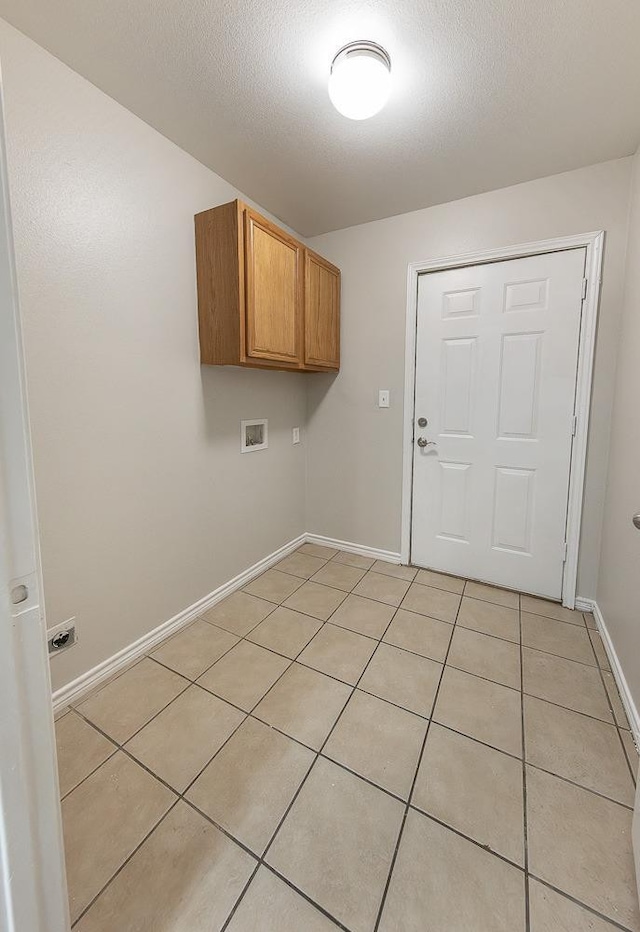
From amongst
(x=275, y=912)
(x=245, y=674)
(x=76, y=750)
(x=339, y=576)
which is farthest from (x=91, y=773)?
(x=339, y=576)

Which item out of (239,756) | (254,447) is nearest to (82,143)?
(254,447)

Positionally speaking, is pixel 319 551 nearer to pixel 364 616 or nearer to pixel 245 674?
pixel 364 616

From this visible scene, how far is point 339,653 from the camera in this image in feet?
5.92

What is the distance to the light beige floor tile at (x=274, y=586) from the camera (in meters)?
2.34

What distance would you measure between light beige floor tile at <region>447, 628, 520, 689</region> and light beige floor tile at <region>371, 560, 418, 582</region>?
629mm

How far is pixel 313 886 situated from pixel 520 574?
1911mm

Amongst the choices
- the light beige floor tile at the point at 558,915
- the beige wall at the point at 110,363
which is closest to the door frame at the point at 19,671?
the beige wall at the point at 110,363

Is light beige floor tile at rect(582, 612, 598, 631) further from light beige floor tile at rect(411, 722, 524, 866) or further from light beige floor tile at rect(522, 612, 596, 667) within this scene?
light beige floor tile at rect(411, 722, 524, 866)

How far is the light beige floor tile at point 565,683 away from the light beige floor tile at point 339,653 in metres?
0.69

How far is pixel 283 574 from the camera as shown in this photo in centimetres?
262

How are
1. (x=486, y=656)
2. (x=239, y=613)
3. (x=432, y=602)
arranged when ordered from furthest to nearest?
1. (x=432, y=602)
2. (x=239, y=613)
3. (x=486, y=656)

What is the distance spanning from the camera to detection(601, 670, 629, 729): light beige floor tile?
1.44 meters

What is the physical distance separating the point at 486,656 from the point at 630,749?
1.84 ft

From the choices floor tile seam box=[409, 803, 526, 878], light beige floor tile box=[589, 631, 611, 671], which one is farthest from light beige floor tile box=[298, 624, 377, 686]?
light beige floor tile box=[589, 631, 611, 671]
